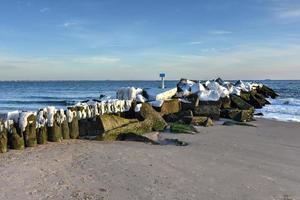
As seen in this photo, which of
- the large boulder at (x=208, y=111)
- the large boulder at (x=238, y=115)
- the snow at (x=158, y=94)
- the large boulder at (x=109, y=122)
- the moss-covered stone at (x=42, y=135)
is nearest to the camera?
the moss-covered stone at (x=42, y=135)

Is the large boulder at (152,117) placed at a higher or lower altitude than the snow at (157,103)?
lower

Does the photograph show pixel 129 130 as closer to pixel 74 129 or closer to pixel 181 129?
pixel 74 129

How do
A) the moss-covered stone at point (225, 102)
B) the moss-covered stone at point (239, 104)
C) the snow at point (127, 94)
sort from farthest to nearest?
1. the moss-covered stone at point (239, 104)
2. the moss-covered stone at point (225, 102)
3. the snow at point (127, 94)

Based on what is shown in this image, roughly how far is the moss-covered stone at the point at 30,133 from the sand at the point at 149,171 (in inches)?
10.8

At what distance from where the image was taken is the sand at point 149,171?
645 centimetres

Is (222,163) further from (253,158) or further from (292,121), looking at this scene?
(292,121)

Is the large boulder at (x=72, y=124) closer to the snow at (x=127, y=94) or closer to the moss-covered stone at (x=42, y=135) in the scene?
the moss-covered stone at (x=42, y=135)

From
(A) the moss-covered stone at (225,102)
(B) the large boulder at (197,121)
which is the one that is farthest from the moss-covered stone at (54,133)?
(A) the moss-covered stone at (225,102)

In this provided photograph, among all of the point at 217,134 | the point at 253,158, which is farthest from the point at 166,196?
the point at 217,134

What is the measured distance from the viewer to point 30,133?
945cm

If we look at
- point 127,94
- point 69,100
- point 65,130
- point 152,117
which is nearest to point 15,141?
point 65,130

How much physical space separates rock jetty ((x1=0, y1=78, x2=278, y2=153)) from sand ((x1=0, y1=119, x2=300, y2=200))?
43 centimetres

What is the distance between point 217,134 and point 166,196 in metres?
6.74

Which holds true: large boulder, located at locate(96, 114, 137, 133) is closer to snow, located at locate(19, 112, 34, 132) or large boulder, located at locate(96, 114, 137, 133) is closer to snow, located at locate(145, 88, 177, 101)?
snow, located at locate(19, 112, 34, 132)
